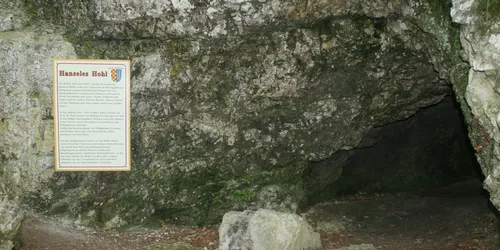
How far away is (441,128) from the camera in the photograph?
15.0 m

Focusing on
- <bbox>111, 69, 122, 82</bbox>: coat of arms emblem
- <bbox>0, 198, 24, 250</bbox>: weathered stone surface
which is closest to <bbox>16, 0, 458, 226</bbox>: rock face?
<bbox>111, 69, 122, 82</bbox>: coat of arms emblem

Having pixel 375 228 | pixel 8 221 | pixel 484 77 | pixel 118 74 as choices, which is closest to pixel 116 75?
pixel 118 74

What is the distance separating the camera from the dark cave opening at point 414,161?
527 inches

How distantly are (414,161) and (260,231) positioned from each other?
329 inches

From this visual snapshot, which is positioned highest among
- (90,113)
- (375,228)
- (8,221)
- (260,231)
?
(90,113)

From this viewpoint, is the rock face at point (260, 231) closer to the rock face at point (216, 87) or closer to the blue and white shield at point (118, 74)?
the rock face at point (216, 87)

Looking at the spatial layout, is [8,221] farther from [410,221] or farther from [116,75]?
[410,221]

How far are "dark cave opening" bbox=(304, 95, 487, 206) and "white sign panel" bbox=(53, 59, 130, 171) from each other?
5.89 metres

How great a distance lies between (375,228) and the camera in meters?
11.4

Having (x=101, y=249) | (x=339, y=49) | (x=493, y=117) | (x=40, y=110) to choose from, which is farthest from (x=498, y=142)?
(x=40, y=110)

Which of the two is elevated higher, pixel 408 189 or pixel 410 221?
pixel 408 189

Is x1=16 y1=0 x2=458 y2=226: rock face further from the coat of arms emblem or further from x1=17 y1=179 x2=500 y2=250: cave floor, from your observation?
the coat of arms emblem

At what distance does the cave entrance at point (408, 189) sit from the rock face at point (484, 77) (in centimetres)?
244

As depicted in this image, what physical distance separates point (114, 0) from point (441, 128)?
33.6 ft
